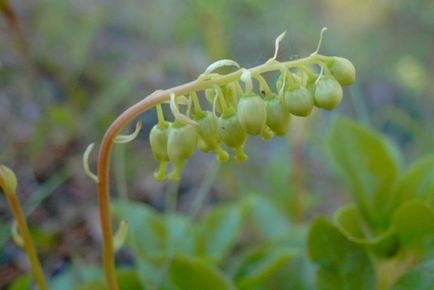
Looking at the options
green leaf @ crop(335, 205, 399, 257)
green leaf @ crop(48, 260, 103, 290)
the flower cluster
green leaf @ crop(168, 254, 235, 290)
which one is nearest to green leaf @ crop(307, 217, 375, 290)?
green leaf @ crop(335, 205, 399, 257)

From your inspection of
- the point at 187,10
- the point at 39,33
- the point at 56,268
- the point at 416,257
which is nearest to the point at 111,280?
the point at 416,257

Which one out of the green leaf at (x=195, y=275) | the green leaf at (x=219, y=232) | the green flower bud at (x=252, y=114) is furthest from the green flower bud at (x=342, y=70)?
the green leaf at (x=219, y=232)

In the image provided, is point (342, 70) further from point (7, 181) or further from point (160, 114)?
point (7, 181)

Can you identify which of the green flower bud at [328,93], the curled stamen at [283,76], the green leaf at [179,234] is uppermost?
the curled stamen at [283,76]

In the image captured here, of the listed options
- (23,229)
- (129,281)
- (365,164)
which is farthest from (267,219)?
(23,229)

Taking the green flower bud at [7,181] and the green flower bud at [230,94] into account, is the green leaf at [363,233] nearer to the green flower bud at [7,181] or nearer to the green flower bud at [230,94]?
the green flower bud at [230,94]

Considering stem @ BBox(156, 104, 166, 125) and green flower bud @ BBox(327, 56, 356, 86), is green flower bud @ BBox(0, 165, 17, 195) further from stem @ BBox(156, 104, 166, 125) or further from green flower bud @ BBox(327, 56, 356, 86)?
green flower bud @ BBox(327, 56, 356, 86)

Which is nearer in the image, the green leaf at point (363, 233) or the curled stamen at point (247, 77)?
the curled stamen at point (247, 77)
